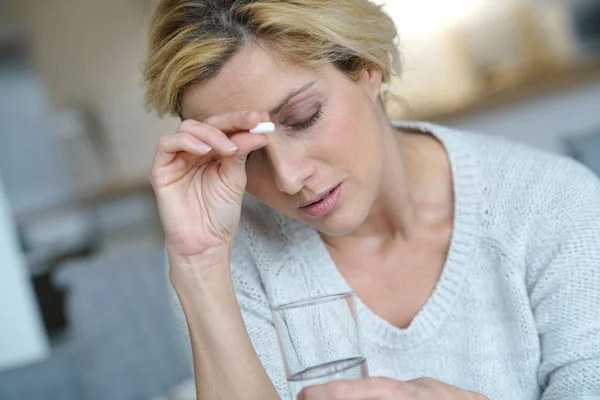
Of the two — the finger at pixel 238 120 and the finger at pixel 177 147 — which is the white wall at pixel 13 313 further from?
the finger at pixel 238 120

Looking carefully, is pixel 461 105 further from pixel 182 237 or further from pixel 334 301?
pixel 334 301

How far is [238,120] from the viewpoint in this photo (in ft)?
3.91

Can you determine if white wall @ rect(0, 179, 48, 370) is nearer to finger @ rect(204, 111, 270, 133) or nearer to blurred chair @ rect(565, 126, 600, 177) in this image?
blurred chair @ rect(565, 126, 600, 177)

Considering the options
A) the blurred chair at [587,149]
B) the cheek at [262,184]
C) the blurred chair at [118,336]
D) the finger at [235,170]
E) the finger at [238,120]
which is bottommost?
the blurred chair at [118,336]

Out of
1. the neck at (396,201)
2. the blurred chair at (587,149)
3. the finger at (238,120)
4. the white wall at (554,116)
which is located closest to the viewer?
the finger at (238,120)

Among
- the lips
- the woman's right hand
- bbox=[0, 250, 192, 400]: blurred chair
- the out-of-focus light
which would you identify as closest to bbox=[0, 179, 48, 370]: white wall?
bbox=[0, 250, 192, 400]: blurred chair

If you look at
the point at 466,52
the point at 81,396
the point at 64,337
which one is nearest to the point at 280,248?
the point at 81,396

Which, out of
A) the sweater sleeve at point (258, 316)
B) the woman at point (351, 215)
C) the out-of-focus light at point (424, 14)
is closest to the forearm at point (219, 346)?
the woman at point (351, 215)

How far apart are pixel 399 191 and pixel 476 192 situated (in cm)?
15

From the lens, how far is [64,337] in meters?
5.30

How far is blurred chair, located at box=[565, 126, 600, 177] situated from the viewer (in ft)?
7.03

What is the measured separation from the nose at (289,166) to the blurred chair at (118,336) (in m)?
1.35

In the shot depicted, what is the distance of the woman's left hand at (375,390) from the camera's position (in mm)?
844

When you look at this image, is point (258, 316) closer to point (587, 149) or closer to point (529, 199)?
point (529, 199)
